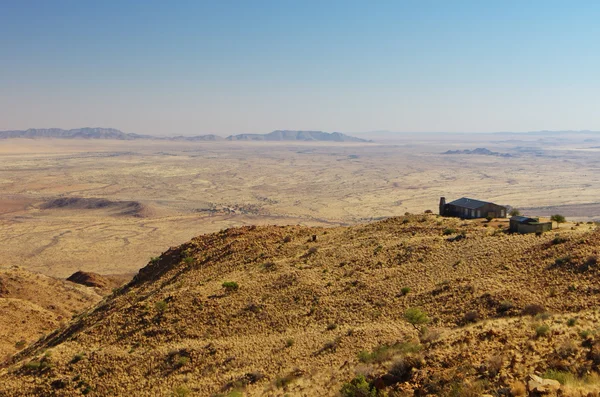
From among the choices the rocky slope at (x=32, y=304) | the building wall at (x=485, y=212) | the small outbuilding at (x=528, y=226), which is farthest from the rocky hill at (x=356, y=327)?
the building wall at (x=485, y=212)

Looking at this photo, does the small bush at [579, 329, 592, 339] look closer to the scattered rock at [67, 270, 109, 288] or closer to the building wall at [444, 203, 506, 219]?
the building wall at [444, 203, 506, 219]

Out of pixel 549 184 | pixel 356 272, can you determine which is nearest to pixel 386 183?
pixel 549 184

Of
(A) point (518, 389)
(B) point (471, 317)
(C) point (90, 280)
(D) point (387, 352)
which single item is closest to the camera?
(A) point (518, 389)

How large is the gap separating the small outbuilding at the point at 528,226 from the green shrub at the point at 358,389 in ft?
53.3

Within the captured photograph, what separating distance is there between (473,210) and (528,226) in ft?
26.2

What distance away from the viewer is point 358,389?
39.6 feet

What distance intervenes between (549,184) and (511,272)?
12802cm

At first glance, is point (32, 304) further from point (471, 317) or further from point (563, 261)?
point (563, 261)

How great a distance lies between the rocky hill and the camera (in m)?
12.1

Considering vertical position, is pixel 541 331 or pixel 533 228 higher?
pixel 533 228

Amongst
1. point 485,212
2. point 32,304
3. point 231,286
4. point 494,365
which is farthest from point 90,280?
point 494,365

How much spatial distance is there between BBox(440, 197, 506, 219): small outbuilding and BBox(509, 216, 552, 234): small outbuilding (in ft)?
21.0

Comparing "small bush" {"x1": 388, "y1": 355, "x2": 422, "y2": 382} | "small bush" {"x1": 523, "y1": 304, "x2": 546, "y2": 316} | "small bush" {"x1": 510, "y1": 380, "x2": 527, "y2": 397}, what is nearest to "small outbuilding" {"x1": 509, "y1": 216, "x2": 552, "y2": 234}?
"small bush" {"x1": 523, "y1": 304, "x2": 546, "y2": 316}

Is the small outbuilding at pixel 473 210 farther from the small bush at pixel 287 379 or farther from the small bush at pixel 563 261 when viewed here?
the small bush at pixel 287 379
